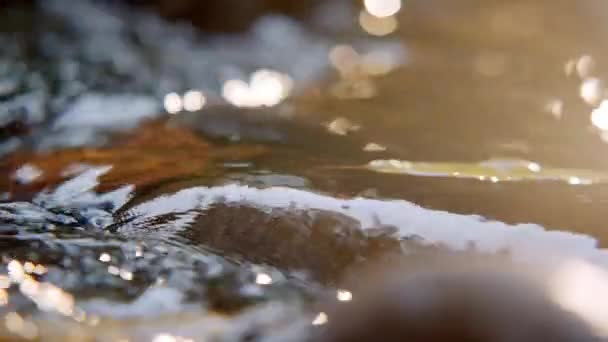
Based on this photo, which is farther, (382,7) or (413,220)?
(382,7)

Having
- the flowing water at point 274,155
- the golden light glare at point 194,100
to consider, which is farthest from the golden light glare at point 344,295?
the golden light glare at point 194,100

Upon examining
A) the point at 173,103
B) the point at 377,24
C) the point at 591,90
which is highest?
the point at 377,24

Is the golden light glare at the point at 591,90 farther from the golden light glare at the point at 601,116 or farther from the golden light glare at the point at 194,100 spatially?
the golden light glare at the point at 194,100

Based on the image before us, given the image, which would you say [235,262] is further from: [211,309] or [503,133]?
[503,133]

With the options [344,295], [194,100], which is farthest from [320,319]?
[194,100]

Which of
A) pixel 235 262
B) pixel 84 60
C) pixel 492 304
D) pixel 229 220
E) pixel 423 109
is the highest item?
pixel 84 60

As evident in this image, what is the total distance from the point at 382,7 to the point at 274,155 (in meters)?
1.06

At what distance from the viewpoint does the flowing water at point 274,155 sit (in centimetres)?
122

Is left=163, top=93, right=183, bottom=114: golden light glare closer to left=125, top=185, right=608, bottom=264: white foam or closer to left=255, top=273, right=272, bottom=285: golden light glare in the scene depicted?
left=125, top=185, right=608, bottom=264: white foam

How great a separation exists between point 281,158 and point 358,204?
1.27 feet

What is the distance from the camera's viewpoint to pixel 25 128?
2199 mm

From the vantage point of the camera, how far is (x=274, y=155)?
1.85 meters

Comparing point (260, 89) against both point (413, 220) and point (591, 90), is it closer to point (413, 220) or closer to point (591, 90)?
point (591, 90)

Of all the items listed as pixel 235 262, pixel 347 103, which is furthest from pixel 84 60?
pixel 235 262
